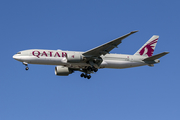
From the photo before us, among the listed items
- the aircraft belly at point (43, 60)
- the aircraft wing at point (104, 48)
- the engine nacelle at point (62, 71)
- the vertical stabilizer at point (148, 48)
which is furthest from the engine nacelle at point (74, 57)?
the vertical stabilizer at point (148, 48)

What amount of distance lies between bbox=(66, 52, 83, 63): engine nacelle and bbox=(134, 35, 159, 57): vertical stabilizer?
417 inches

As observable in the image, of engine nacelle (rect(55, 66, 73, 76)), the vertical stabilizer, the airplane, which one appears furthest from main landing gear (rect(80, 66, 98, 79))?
the vertical stabilizer

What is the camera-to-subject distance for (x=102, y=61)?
4181 centimetres

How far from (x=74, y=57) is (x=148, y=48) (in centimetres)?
1381

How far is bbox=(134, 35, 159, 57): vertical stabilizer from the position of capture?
153 ft

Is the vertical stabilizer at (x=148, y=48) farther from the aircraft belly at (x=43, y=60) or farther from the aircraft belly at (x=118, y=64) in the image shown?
the aircraft belly at (x=43, y=60)

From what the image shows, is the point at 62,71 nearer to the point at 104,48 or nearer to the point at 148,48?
the point at 104,48

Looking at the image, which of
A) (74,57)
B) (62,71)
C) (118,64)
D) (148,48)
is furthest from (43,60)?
(148,48)

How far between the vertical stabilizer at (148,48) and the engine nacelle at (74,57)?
10588mm

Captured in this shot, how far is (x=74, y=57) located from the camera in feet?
131

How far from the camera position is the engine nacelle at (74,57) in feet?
130

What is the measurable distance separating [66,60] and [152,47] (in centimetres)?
1532

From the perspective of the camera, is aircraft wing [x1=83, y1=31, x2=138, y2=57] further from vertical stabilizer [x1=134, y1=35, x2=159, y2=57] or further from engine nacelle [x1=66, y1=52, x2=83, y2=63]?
vertical stabilizer [x1=134, y1=35, x2=159, y2=57]

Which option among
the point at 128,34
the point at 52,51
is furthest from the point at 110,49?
the point at 52,51
